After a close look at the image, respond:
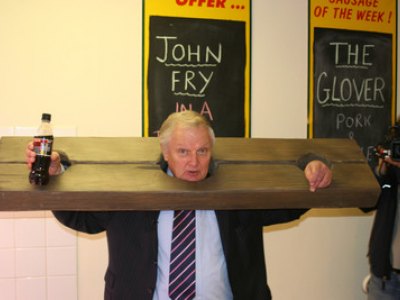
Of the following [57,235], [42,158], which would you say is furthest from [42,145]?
[57,235]

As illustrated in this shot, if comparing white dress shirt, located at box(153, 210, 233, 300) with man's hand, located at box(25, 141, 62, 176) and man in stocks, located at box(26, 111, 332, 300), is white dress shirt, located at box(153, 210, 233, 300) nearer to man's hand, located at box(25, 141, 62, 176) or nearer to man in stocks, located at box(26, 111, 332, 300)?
man in stocks, located at box(26, 111, 332, 300)

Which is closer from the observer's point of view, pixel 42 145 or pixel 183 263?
pixel 42 145

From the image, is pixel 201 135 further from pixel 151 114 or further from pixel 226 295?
pixel 151 114

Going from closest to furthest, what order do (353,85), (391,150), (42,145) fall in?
(42,145) → (391,150) → (353,85)

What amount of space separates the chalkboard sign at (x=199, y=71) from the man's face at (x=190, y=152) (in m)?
0.92

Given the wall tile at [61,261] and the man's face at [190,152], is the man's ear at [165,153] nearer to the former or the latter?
the man's face at [190,152]

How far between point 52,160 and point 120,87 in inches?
41.1

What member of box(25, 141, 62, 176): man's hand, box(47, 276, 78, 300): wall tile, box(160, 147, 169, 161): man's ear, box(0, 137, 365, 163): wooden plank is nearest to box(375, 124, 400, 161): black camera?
→ box(0, 137, 365, 163): wooden plank

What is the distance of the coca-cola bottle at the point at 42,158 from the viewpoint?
143 centimetres

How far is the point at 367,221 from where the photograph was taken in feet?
9.35

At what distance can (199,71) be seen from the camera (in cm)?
255

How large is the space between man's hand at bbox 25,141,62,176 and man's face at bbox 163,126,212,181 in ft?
1.37

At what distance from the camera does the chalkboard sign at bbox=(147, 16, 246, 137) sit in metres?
2.49

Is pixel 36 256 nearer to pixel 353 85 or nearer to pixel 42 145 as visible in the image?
pixel 42 145
